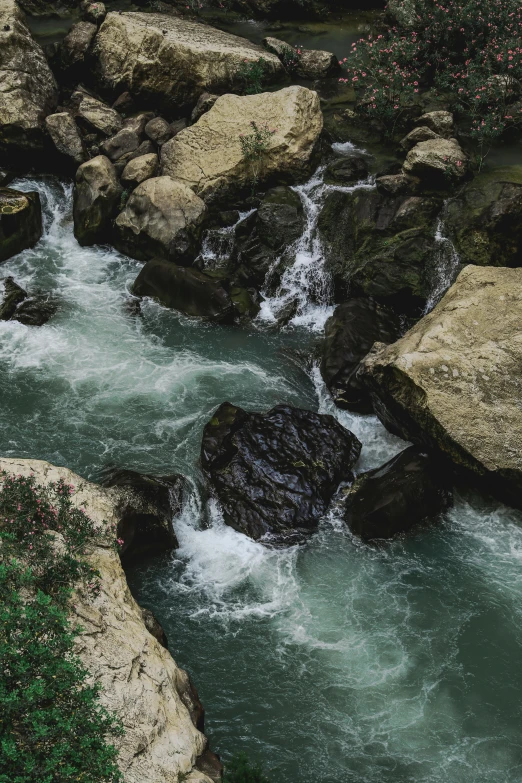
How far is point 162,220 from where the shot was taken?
53.3ft

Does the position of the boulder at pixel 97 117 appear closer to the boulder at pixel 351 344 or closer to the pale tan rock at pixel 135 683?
the boulder at pixel 351 344

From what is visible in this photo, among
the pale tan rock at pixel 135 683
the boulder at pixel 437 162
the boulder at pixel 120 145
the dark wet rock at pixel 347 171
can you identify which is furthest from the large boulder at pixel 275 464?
the boulder at pixel 120 145

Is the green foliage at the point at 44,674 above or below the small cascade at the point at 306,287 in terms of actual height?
above

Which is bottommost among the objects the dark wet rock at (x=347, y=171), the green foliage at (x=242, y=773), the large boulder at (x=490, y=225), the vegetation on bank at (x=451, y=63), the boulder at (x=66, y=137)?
the green foliage at (x=242, y=773)

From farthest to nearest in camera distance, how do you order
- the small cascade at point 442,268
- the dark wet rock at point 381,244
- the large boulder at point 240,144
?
1. the large boulder at point 240,144
2. the dark wet rock at point 381,244
3. the small cascade at point 442,268

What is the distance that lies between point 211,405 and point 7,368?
3923 mm

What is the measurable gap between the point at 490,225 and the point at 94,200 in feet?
29.0

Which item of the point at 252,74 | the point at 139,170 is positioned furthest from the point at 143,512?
the point at 252,74

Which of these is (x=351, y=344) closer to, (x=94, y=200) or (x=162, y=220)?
(x=162, y=220)

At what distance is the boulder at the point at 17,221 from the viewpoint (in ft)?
52.9

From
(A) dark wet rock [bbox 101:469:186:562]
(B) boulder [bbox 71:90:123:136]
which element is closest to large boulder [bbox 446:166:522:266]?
(A) dark wet rock [bbox 101:469:186:562]

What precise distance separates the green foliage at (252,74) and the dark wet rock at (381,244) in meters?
4.98

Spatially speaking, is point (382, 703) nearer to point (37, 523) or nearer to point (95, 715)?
point (95, 715)

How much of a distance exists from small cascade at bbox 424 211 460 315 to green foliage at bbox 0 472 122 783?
30.1 feet
